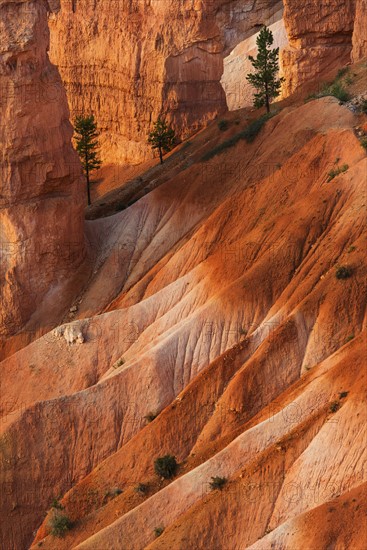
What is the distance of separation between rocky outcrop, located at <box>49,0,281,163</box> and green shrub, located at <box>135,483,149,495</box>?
32.7 m

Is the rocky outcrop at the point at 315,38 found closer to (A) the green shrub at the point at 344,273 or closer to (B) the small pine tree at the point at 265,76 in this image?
(B) the small pine tree at the point at 265,76

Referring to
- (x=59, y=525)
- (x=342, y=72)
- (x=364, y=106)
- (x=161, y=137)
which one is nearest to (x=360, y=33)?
(x=342, y=72)

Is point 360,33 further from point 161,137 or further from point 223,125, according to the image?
point 161,137

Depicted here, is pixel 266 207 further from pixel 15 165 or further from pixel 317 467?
pixel 317 467

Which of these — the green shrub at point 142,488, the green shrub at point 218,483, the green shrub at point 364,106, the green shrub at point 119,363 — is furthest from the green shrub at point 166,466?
the green shrub at point 364,106

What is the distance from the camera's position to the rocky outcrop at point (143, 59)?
251 ft

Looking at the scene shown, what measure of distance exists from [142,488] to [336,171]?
44.4ft

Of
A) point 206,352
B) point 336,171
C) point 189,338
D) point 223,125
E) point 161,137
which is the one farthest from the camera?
point 161,137

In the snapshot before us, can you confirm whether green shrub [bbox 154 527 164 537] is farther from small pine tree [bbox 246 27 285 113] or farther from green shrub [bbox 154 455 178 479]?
small pine tree [bbox 246 27 285 113]

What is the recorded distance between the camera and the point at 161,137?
75750mm

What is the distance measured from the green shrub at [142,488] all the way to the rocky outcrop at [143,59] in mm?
32659

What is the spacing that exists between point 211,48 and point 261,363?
31.6m

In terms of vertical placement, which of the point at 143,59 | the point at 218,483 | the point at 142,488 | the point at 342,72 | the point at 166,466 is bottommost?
the point at 142,488

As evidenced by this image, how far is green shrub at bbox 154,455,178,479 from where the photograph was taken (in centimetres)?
4691
